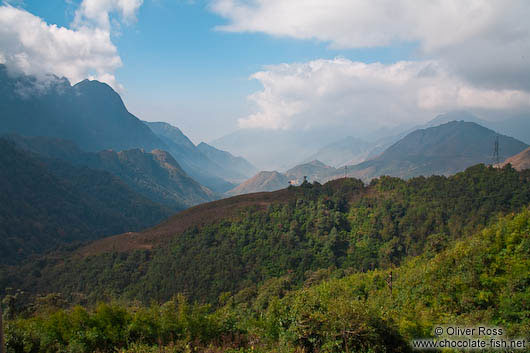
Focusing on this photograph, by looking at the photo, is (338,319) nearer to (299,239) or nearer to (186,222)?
(299,239)

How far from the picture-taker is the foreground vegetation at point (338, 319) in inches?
443

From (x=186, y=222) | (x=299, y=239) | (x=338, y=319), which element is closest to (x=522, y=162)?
(x=299, y=239)

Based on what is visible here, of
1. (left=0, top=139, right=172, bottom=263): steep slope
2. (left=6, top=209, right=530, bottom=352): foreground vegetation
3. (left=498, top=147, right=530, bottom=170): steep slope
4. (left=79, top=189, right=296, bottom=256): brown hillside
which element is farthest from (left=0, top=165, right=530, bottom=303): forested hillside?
(left=498, top=147, right=530, bottom=170): steep slope

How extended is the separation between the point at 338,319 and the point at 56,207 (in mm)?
120096

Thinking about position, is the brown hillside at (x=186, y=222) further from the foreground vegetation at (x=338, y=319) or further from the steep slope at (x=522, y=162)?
the steep slope at (x=522, y=162)

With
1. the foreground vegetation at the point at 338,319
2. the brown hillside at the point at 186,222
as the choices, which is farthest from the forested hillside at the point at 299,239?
the foreground vegetation at the point at 338,319

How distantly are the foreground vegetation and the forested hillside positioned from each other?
2224 cm

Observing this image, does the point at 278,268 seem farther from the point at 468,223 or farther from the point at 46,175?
the point at 46,175

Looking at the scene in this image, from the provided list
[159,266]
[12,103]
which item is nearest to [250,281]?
[159,266]

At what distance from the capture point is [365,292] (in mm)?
27766

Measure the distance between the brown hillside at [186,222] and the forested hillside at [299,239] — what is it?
640mm

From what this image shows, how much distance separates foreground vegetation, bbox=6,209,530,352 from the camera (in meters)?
11.3

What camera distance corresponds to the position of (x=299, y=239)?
54.2 meters

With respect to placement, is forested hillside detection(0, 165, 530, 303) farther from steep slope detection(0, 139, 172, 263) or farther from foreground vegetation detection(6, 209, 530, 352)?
steep slope detection(0, 139, 172, 263)
